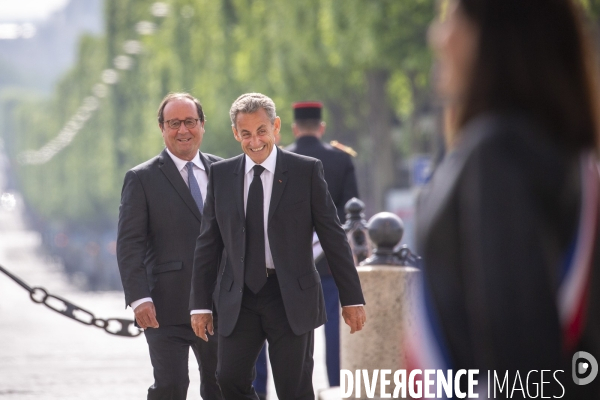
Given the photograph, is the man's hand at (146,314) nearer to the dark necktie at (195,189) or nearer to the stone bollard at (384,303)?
the dark necktie at (195,189)

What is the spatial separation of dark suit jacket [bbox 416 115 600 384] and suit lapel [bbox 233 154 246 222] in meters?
3.54

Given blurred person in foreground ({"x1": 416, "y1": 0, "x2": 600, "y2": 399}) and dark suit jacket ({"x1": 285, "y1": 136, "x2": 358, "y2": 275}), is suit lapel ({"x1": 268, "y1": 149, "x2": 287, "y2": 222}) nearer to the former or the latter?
dark suit jacket ({"x1": 285, "y1": 136, "x2": 358, "y2": 275})

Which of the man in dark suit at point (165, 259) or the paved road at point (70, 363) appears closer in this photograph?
the man in dark suit at point (165, 259)

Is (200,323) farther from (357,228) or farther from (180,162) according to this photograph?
(357,228)

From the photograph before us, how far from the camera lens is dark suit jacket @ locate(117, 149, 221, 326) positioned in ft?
22.2

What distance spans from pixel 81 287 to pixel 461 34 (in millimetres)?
44267

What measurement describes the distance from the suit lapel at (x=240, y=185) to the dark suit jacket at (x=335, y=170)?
10.5ft

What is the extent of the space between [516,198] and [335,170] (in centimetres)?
705

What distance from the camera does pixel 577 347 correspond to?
7.75ft

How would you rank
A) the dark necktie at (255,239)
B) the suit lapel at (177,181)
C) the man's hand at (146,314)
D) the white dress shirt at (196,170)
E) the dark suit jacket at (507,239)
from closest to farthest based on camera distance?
the dark suit jacket at (507,239) → the dark necktie at (255,239) → the man's hand at (146,314) → the suit lapel at (177,181) → the white dress shirt at (196,170)

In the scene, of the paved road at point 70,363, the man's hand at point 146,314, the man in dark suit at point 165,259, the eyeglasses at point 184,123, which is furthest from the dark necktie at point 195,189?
the paved road at point 70,363

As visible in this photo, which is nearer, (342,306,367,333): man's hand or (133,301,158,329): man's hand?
(342,306,367,333): man's hand

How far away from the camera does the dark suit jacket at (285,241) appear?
5.80 metres

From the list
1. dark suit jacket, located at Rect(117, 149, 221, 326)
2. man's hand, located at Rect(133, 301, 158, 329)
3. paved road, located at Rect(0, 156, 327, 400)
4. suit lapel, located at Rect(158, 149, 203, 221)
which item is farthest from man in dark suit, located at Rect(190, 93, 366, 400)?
paved road, located at Rect(0, 156, 327, 400)
